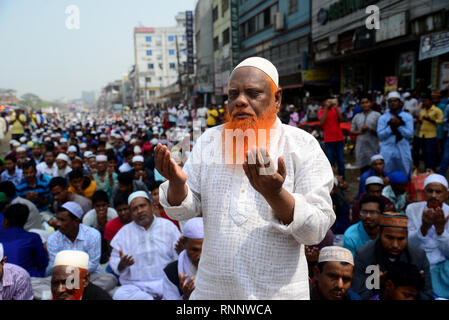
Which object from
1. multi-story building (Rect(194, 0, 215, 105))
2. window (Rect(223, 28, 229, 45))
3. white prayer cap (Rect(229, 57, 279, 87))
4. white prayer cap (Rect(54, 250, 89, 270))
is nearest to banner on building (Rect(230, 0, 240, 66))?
window (Rect(223, 28, 229, 45))

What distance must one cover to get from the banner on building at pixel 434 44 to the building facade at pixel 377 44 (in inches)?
3.5

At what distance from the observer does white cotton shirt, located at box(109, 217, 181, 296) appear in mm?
3682

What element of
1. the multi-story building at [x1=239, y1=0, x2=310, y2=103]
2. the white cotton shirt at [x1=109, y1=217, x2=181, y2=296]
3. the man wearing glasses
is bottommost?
the white cotton shirt at [x1=109, y1=217, x2=181, y2=296]

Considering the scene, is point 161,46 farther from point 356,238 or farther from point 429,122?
point 356,238

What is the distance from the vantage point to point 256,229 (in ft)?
4.31

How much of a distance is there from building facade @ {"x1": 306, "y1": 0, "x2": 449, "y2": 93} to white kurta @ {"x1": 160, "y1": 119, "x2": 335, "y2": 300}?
9002 millimetres

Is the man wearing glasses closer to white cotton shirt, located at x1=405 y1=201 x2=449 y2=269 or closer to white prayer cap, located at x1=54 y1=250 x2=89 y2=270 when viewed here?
white cotton shirt, located at x1=405 y1=201 x2=449 y2=269

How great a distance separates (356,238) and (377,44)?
10181 millimetres

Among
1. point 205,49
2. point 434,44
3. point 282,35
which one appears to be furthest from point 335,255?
point 205,49

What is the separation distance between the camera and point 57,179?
5.51 m

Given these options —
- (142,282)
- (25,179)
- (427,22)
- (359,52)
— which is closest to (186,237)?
(142,282)

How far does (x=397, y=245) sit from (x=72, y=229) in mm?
3267

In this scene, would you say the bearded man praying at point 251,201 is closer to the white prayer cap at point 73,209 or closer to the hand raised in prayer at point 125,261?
the hand raised in prayer at point 125,261

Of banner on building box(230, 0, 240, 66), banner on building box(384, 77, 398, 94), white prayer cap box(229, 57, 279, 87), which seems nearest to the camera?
white prayer cap box(229, 57, 279, 87)
